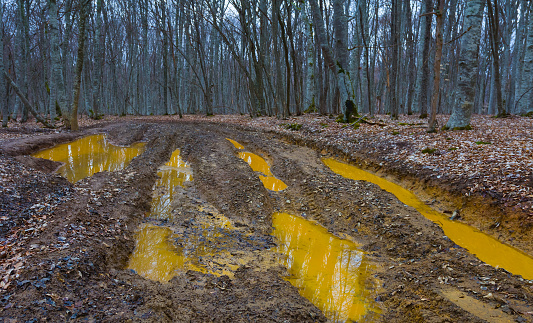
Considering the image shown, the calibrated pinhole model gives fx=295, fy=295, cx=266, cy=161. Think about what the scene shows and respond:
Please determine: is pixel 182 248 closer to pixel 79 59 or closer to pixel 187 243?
pixel 187 243

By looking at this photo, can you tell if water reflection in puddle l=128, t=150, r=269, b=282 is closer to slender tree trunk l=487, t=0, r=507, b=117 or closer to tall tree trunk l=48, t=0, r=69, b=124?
tall tree trunk l=48, t=0, r=69, b=124

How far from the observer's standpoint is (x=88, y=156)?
984 centimetres

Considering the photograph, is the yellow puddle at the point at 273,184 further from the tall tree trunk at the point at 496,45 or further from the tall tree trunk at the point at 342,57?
the tall tree trunk at the point at 496,45

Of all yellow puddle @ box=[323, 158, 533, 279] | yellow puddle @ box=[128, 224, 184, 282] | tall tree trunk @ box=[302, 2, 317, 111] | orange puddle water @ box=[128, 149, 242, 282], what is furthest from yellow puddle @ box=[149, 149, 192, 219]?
tall tree trunk @ box=[302, 2, 317, 111]

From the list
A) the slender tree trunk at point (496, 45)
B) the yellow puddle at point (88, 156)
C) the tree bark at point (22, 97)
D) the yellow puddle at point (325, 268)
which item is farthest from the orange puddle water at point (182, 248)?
the slender tree trunk at point (496, 45)

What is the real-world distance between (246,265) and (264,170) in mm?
4887

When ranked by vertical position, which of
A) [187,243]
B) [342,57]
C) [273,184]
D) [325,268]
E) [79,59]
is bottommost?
[325,268]

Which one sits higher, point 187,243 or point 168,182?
point 168,182

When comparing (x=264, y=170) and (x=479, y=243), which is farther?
(x=264, y=170)

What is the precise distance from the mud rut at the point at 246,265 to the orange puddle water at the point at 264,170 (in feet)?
1.24

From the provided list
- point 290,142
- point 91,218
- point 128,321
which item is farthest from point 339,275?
point 290,142

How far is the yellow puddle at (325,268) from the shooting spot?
11.4ft

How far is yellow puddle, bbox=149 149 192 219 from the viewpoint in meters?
6.07

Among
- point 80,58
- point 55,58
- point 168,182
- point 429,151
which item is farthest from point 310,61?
point 55,58
